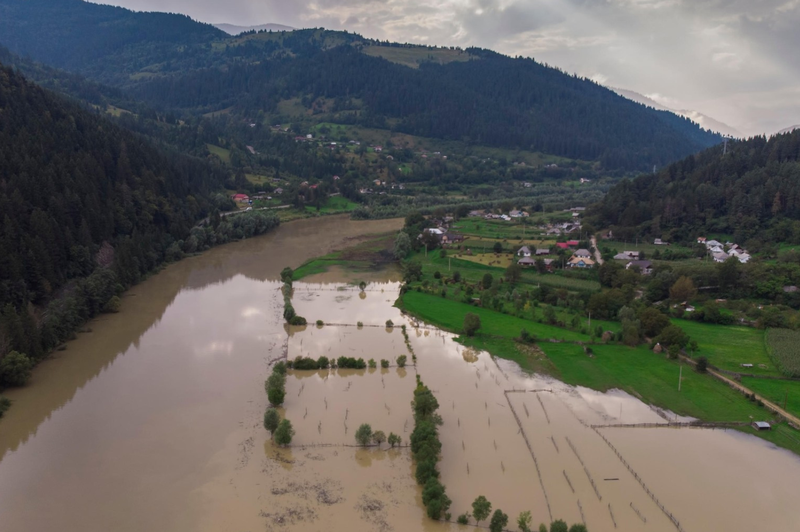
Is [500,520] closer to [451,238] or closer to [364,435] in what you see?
[364,435]

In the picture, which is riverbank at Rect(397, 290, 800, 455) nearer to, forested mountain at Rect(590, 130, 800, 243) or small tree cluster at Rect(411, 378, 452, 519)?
small tree cluster at Rect(411, 378, 452, 519)

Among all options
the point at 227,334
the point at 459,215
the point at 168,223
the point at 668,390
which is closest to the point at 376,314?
the point at 227,334

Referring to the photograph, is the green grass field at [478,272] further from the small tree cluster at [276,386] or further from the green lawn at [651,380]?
the small tree cluster at [276,386]

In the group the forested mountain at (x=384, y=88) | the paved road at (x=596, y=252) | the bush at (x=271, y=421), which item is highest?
the forested mountain at (x=384, y=88)

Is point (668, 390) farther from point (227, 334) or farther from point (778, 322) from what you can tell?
point (227, 334)

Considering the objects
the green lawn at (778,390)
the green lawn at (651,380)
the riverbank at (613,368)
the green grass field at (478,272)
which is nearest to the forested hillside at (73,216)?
the riverbank at (613,368)

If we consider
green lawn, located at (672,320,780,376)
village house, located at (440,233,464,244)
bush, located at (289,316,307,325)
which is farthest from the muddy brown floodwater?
village house, located at (440,233,464,244)
